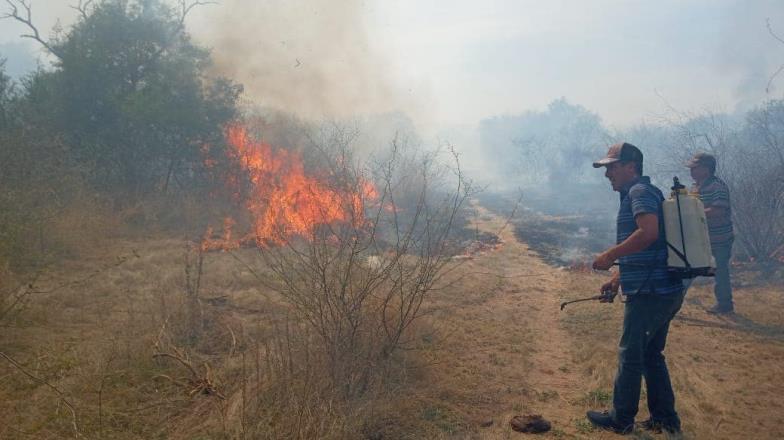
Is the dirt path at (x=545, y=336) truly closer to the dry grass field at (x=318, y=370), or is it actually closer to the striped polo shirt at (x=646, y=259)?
the dry grass field at (x=318, y=370)

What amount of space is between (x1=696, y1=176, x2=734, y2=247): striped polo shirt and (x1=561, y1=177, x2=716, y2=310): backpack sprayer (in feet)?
11.1

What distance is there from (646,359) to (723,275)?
412 cm

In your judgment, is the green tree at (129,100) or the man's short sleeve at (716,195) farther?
the green tree at (129,100)

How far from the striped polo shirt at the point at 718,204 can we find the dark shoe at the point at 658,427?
3797 mm

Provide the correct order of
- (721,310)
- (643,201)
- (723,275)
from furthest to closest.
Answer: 1. (721,310)
2. (723,275)
3. (643,201)

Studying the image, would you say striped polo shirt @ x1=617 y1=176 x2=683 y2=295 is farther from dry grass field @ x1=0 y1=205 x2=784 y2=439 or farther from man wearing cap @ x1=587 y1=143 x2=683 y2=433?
dry grass field @ x1=0 y1=205 x2=784 y2=439

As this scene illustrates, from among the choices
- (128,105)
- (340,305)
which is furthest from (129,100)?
(340,305)

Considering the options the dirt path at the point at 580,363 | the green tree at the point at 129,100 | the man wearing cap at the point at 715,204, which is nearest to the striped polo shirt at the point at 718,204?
the man wearing cap at the point at 715,204

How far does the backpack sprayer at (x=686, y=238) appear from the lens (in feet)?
10.1

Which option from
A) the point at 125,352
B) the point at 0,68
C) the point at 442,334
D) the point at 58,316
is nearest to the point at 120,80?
the point at 0,68

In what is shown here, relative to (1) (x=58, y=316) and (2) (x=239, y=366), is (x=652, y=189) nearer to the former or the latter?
(2) (x=239, y=366)

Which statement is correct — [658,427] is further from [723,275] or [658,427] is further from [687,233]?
[723,275]

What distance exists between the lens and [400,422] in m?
3.43

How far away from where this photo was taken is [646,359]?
130 inches
